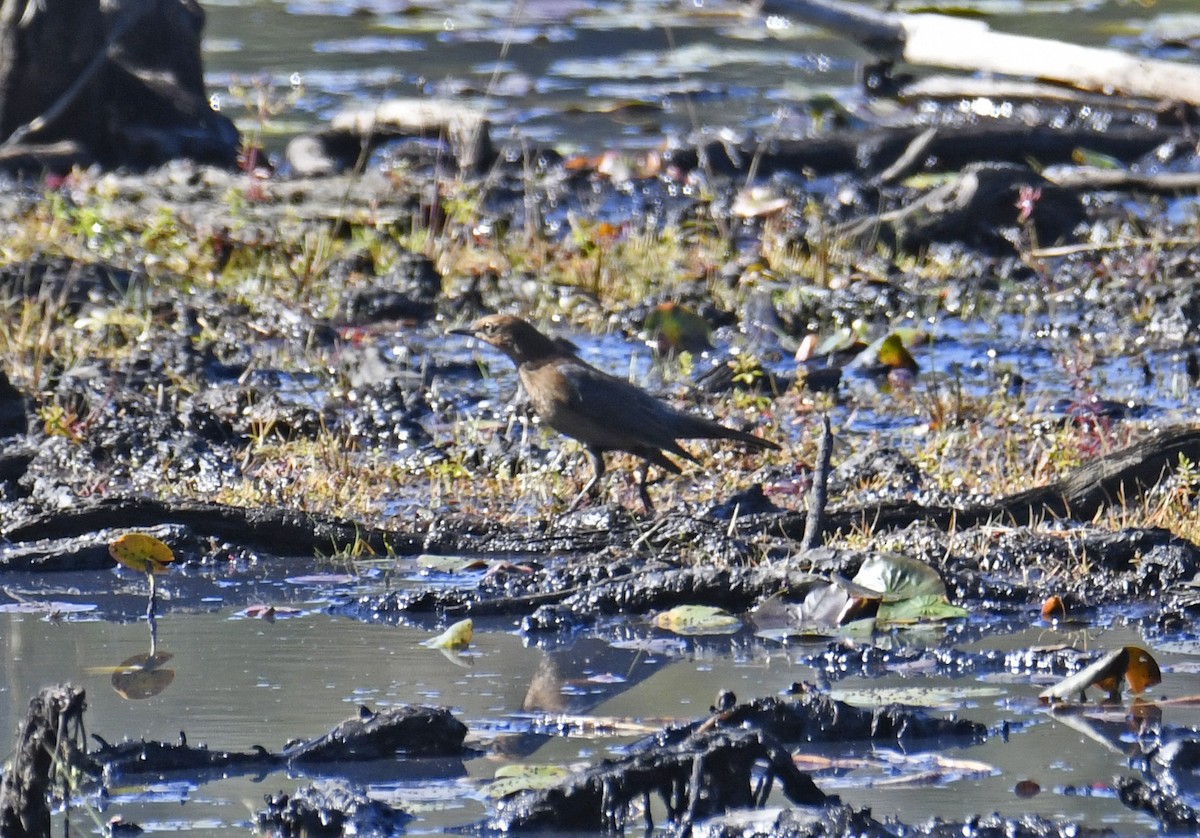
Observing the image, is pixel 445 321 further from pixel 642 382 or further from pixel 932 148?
pixel 932 148

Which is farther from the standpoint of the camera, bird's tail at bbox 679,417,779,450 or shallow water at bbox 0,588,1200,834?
bird's tail at bbox 679,417,779,450

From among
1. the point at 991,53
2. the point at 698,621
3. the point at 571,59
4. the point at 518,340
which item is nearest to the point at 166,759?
the point at 698,621

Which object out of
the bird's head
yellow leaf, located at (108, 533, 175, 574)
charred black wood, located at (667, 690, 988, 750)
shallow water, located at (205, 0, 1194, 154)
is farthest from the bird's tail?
shallow water, located at (205, 0, 1194, 154)

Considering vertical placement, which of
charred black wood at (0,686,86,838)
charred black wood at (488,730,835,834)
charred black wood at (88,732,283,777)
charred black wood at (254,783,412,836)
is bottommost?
charred black wood at (88,732,283,777)

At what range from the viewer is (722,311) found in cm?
878

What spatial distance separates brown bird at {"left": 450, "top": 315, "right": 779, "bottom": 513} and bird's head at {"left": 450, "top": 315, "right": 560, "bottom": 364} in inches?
7.9

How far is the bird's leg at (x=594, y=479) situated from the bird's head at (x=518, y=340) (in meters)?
0.45

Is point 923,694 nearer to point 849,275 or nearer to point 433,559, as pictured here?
point 433,559

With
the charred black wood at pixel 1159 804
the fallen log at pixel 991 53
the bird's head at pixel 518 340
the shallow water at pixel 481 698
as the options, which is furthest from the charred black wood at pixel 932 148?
the charred black wood at pixel 1159 804

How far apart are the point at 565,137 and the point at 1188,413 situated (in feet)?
22.7

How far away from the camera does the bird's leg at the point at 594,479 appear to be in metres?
6.18

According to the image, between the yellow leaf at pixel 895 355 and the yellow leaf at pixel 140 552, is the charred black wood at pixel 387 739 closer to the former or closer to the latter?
the yellow leaf at pixel 140 552

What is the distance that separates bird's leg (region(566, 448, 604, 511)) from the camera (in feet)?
20.3

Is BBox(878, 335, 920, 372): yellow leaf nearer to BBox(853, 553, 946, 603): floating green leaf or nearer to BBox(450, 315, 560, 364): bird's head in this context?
BBox(450, 315, 560, 364): bird's head
